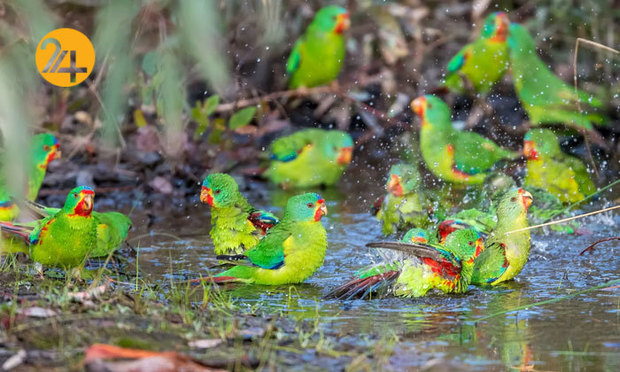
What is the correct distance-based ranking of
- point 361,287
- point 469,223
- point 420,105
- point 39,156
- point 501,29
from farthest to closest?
point 501,29 < point 420,105 < point 39,156 < point 469,223 < point 361,287

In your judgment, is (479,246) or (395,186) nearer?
(479,246)

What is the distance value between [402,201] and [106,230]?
180cm

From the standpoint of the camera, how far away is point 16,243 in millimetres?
4930

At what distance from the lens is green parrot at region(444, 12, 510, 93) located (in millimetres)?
7664

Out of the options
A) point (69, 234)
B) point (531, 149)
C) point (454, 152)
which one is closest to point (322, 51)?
point (454, 152)

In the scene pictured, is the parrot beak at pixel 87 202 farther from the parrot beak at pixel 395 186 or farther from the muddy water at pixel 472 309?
the parrot beak at pixel 395 186

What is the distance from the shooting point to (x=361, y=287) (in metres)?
4.08

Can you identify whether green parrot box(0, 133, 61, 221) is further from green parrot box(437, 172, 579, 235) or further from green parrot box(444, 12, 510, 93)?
green parrot box(444, 12, 510, 93)

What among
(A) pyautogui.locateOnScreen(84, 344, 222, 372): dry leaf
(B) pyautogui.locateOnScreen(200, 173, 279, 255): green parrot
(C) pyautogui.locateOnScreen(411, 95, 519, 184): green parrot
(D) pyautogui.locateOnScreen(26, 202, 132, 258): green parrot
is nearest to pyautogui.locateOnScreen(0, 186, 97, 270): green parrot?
(D) pyautogui.locateOnScreen(26, 202, 132, 258): green parrot

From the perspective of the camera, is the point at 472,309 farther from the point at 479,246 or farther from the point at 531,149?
the point at 531,149

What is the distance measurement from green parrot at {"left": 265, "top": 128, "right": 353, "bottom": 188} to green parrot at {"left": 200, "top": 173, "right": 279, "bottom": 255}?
2340mm

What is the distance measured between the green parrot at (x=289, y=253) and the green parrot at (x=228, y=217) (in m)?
0.34

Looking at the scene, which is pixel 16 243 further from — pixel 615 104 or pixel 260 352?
pixel 615 104

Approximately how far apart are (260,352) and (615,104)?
5.65 metres
